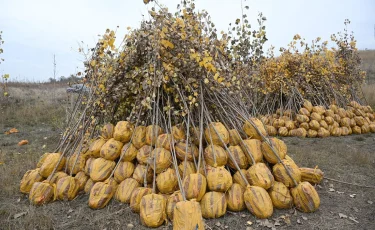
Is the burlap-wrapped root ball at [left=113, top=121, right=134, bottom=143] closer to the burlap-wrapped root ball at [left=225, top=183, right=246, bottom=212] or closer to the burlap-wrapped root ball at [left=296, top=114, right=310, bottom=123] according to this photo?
the burlap-wrapped root ball at [left=225, top=183, right=246, bottom=212]

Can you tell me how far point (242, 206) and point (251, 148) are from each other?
1.98 feet

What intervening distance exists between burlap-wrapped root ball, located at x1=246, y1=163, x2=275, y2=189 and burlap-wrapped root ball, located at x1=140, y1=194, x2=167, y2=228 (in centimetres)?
91

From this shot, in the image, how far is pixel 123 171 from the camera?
333cm

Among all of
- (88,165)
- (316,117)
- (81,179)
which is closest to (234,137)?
(88,165)

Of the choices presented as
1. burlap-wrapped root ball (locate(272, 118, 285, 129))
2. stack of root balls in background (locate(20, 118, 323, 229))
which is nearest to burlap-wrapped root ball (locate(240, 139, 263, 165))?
stack of root balls in background (locate(20, 118, 323, 229))

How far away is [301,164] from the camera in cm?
464

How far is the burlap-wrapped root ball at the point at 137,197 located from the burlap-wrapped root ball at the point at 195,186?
0.39 m

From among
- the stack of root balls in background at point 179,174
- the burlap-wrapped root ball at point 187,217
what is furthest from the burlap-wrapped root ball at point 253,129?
the burlap-wrapped root ball at point 187,217

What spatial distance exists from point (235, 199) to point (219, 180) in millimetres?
240

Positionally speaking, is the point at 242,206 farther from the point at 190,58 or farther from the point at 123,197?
the point at 190,58

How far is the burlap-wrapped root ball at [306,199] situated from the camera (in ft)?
9.87

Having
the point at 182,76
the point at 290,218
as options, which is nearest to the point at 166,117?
the point at 182,76

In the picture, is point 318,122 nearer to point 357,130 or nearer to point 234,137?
point 357,130

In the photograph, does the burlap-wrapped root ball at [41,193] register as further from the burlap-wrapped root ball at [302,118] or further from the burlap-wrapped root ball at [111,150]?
the burlap-wrapped root ball at [302,118]
